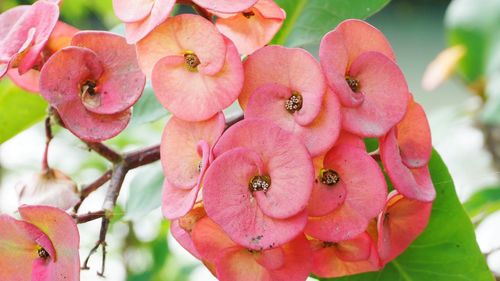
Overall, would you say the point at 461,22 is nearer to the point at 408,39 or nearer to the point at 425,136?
the point at 425,136

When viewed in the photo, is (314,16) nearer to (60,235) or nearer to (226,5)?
(226,5)

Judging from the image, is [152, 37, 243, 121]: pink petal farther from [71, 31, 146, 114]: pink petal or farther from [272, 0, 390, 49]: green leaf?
[272, 0, 390, 49]: green leaf

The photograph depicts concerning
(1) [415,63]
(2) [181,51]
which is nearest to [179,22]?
(2) [181,51]

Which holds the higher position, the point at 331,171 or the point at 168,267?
the point at 331,171

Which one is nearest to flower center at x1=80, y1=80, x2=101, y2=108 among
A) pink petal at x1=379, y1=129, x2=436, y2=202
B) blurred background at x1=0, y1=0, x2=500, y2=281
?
Result: pink petal at x1=379, y1=129, x2=436, y2=202

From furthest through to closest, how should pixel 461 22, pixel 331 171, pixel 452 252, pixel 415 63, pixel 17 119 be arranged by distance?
pixel 415 63 < pixel 461 22 < pixel 17 119 < pixel 452 252 < pixel 331 171

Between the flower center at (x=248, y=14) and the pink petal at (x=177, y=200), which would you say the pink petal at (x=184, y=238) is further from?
the flower center at (x=248, y=14)

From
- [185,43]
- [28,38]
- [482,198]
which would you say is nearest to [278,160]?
[185,43]
